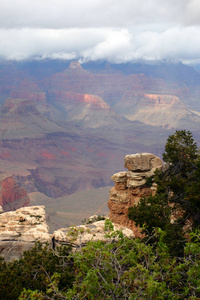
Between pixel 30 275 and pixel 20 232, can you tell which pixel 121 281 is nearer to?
pixel 30 275

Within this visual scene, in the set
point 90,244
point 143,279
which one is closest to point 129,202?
point 90,244

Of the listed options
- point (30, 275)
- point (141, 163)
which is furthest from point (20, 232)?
point (141, 163)

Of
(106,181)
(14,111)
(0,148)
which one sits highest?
(14,111)

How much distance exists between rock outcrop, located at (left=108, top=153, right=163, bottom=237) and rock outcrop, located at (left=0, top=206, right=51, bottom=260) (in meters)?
5.36

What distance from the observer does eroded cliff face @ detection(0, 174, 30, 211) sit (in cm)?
7036

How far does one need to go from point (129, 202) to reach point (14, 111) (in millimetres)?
159667

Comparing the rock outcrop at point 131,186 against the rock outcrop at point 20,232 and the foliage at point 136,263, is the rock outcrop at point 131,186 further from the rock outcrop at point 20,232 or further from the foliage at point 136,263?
the rock outcrop at point 20,232

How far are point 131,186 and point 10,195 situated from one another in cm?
5631

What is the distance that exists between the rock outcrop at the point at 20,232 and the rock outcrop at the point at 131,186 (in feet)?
17.6

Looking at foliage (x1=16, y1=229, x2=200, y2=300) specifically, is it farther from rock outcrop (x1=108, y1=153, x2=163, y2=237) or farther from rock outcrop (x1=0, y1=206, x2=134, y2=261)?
rock outcrop (x1=108, y1=153, x2=163, y2=237)

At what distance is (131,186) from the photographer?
73.4 feet

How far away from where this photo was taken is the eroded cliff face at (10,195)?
70363mm

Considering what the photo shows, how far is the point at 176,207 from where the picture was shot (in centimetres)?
1756

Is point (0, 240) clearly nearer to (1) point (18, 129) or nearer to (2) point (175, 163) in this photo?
(2) point (175, 163)
